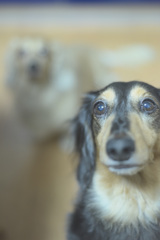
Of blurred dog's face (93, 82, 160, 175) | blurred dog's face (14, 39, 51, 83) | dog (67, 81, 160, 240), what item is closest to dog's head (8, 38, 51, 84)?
blurred dog's face (14, 39, 51, 83)

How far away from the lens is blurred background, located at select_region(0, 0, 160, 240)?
5.85 feet

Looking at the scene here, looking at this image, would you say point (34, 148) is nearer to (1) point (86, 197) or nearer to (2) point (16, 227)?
(2) point (16, 227)

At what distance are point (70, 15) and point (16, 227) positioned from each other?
92.3 inches

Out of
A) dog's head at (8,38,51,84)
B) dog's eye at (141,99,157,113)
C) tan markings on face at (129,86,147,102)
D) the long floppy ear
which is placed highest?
dog's head at (8,38,51,84)

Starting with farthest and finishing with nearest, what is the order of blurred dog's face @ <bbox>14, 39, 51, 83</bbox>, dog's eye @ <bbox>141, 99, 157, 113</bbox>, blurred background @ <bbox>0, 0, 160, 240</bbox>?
1. blurred dog's face @ <bbox>14, 39, 51, 83</bbox>
2. blurred background @ <bbox>0, 0, 160, 240</bbox>
3. dog's eye @ <bbox>141, 99, 157, 113</bbox>

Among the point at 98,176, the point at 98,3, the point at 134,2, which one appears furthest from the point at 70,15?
the point at 98,176

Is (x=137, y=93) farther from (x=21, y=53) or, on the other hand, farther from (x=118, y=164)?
(x=21, y=53)

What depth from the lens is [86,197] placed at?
117 cm

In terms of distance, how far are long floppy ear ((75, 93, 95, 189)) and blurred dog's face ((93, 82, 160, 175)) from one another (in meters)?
0.12

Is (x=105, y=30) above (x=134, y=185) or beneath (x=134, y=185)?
above

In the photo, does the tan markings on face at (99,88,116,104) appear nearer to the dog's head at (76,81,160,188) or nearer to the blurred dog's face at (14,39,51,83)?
the dog's head at (76,81,160,188)

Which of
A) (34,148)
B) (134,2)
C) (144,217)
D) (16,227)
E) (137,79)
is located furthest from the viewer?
(134,2)

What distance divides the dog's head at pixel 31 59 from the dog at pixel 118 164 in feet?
3.79

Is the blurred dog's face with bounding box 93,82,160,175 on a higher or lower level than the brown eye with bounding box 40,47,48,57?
lower
